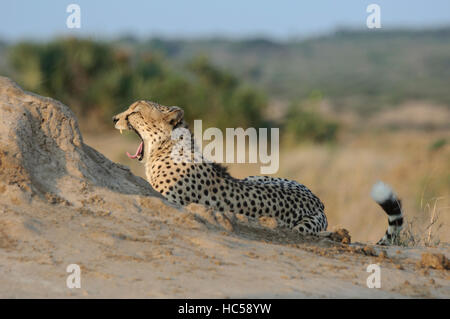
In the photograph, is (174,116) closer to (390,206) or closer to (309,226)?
(309,226)

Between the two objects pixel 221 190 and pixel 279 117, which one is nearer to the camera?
pixel 221 190

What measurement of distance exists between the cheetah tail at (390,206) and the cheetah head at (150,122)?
166 cm

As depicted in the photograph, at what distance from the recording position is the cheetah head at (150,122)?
5.75 m

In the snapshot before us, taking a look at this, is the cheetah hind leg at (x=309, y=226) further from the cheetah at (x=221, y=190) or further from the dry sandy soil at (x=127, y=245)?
the dry sandy soil at (x=127, y=245)

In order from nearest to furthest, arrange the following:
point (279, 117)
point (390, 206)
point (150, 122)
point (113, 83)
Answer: point (390, 206) → point (150, 122) → point (113, 83) → point (279, 117)

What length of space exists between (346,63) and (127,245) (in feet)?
215

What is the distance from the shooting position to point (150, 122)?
5824mm

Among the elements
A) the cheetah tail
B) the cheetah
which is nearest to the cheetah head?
the cheetah

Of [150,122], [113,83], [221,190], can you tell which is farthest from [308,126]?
[221,190]

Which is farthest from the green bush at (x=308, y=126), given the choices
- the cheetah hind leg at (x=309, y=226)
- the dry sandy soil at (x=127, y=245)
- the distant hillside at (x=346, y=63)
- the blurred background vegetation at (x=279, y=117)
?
the distant hillside at (x=346, y=63)

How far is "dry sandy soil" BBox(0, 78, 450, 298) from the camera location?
3.30 meters

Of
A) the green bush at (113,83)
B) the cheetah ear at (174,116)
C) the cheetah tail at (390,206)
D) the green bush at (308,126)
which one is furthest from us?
the green bush at (113,83)

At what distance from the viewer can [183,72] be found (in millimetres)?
20469

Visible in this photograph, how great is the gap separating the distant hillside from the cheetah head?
3618 centimetres
